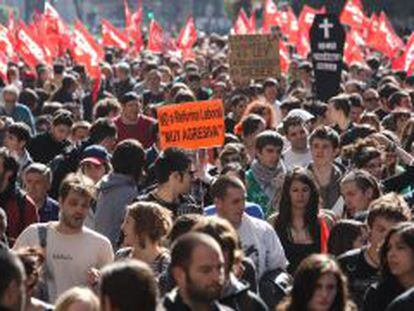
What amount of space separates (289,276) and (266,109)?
6.79m

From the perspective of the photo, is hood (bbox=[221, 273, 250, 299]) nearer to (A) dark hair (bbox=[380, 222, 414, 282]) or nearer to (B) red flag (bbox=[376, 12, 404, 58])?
(A) dark hair (bbox=[380, 222, 414, 282])

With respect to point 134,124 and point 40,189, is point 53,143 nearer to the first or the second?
point 134,124

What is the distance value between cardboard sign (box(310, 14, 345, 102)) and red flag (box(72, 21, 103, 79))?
211 inches

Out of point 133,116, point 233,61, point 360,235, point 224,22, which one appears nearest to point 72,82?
point 233,61

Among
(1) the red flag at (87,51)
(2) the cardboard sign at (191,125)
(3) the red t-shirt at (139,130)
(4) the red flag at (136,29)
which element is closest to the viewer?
(2) the cardboard sign at (191,125)

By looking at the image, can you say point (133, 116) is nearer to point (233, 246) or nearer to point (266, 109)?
point (266, 109)

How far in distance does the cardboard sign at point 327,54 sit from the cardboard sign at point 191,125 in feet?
Answer: 17.8

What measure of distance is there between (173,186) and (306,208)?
33.5 inches

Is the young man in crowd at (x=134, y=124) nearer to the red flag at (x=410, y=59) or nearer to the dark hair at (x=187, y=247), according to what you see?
the red flag at (x=410, y=59)

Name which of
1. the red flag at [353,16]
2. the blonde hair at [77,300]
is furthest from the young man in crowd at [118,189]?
the red flag at [353,16]

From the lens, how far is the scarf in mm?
11529

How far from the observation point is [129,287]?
6023 mm

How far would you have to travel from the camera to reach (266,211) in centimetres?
1130

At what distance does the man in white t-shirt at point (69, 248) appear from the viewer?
343 inches
